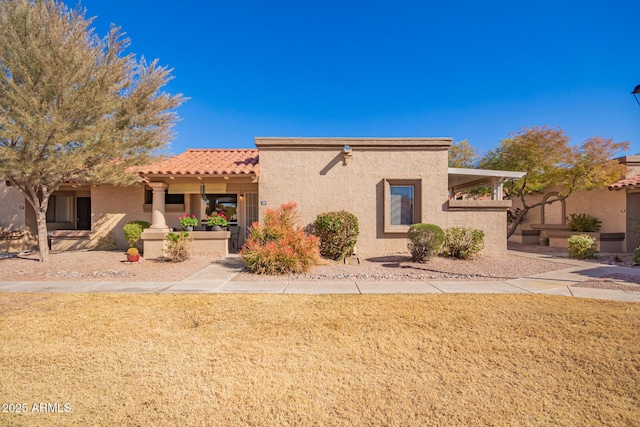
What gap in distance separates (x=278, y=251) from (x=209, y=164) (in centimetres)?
665

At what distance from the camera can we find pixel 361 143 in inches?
484

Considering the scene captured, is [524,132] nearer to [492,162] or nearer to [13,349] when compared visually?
[492,162]

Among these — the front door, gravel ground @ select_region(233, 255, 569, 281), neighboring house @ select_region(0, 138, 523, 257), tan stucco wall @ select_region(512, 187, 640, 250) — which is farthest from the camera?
the front door

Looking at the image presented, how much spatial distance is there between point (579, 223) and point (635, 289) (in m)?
10.6

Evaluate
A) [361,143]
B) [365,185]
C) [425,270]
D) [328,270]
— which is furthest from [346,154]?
[425,270]

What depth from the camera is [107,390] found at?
306 centimetres

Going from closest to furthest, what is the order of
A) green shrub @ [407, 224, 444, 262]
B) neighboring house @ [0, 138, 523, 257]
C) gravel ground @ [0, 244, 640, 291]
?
gravel ground @ [0, 244, 640, 291]
green shrub @ [407, 224, 444, 262]
neighboring house @ [0, 138, 523, 257]

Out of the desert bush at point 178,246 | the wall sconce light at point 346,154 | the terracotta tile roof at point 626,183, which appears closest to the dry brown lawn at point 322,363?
the desert bush at point 178,246

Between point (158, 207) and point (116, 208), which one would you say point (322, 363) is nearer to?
point (158, 207)

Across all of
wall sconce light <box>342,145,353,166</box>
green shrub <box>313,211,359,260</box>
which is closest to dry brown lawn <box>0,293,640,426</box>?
green shrub <box>313,211,359,260</box>

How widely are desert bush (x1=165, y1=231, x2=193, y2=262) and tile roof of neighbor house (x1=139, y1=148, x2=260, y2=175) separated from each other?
2723mm

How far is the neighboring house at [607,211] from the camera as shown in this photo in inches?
547

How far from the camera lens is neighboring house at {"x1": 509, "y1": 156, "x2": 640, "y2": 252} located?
13.9 m

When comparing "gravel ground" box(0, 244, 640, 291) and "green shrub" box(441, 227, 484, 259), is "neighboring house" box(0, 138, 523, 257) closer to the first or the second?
"green shrub" box(441, 227, 484, 259)
